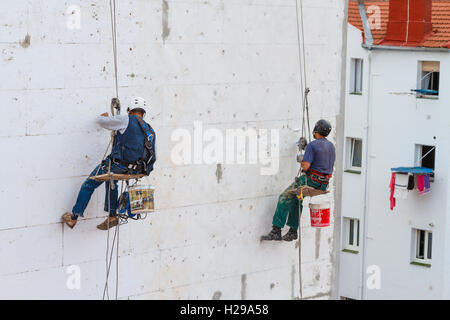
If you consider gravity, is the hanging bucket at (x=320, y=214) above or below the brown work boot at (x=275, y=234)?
above

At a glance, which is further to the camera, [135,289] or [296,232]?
[296,232]

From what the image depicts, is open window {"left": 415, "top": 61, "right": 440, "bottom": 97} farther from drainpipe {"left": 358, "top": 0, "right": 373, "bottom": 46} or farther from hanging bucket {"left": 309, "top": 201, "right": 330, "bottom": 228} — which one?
hanging bucket {"left": 309, "top": 201, "right": 330, "bottom": 228}

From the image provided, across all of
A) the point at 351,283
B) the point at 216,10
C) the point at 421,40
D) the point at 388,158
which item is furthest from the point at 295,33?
the point at 351,283

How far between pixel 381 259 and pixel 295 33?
24.3 meters

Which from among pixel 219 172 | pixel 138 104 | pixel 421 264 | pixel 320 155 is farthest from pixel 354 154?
pixel 138 104

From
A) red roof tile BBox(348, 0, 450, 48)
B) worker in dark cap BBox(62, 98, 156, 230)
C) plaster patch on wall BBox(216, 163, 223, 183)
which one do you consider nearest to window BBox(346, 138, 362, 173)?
red roof tile BBox(348, 0, 450, 48)

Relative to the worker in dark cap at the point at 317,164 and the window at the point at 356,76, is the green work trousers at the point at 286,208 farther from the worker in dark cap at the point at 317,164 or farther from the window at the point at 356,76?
the window at the point at 356,76

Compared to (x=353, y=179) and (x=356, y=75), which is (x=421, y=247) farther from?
(x=356, y=75)

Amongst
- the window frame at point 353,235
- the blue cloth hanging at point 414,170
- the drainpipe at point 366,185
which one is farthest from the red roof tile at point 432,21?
the window frame at point 353,235

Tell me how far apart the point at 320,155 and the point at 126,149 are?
3058 millimetres

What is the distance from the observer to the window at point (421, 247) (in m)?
37.5

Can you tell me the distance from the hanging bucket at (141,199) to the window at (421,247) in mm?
25322

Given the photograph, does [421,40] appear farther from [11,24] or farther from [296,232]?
[11,24]

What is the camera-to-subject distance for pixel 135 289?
14.7m
